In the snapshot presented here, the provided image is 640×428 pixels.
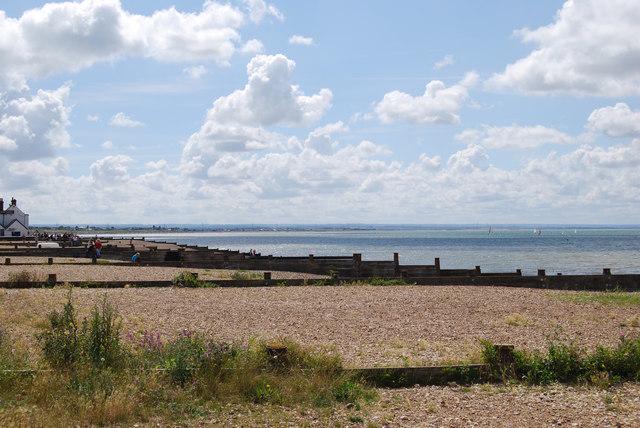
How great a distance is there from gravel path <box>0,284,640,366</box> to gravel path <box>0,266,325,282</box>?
6.08 meters

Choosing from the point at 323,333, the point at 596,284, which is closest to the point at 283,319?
the point at 323,333

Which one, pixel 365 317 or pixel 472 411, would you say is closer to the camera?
pixel 472 411

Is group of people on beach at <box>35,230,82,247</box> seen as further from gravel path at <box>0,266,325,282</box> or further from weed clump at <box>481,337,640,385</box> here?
weed clump at <box>481,337,640,385</box>

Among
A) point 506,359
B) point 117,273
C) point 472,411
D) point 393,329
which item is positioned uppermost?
point 117,273

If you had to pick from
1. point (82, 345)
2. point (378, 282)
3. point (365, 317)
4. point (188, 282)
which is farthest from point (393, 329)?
point (378, 282)

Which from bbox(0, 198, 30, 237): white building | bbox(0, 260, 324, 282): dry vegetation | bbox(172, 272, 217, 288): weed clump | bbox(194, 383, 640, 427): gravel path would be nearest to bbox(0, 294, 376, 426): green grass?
bbox(194, 383, 640, 427): gravel path

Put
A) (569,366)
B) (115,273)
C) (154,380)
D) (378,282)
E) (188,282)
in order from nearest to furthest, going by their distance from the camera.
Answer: (154,380)
(569,366)
(188,282)
(378,282)
(115,273)

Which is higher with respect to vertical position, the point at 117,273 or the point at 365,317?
A: the point at 117,273

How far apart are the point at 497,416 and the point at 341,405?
2.34 m

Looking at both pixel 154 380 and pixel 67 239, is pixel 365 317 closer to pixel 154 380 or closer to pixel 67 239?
pixel 154 380

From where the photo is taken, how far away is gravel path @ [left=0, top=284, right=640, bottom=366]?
15.2 meters

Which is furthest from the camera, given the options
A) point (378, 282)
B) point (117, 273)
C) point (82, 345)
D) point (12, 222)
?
point (12, 222)

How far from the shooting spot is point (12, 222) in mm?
96438

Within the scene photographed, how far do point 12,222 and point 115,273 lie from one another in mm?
72355
